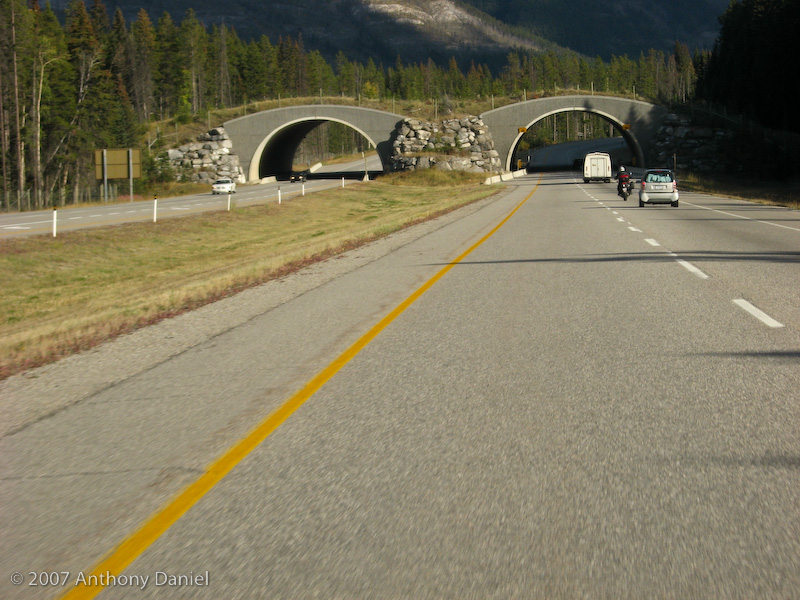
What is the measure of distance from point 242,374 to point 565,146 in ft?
541

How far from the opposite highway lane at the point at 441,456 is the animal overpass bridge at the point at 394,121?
8450 centimetres

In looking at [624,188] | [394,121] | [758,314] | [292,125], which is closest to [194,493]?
[758,314]

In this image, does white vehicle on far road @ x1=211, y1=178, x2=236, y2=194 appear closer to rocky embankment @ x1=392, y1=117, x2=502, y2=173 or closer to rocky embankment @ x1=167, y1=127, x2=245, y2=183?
rocky embankment @ x1=167, y1=127, x2=245, y2=183

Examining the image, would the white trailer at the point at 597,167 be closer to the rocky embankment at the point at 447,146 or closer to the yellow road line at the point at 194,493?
the rocky embankment at the point at 447,146

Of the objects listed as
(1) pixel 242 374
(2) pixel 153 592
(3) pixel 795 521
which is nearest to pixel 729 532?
(3) pixel 795 521

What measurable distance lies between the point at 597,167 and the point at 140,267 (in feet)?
173

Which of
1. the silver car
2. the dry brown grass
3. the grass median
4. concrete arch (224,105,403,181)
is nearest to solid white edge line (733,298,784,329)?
the grass median

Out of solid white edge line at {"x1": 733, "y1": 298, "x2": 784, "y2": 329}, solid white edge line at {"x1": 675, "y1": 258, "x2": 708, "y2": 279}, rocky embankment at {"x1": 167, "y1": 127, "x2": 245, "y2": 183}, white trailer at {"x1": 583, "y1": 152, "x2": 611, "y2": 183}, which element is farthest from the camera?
rocky embankment at {"x1": 167, "y1": 127, "x2": 245, "y2": 183}

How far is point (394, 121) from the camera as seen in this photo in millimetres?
93938

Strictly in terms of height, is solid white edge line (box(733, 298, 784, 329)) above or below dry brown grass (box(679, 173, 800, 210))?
below

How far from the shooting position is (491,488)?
15.4 ft

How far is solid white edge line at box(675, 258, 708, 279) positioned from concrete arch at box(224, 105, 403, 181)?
78530mm

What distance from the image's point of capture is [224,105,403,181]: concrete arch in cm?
9262

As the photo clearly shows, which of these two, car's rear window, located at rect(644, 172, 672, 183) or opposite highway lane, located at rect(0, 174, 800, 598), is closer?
opposite highway lane, located at rect(0, 174, 800, 598)
